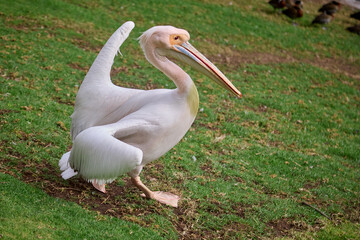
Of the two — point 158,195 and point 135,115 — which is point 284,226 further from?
point 135,115

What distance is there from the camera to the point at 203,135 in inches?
261

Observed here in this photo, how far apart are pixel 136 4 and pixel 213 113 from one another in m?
5.97

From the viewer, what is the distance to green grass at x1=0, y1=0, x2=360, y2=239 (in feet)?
14.0

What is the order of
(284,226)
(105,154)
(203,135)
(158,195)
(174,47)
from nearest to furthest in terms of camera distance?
(105,154)
(174,47)
(158,195)
(284,226)
(203,135)

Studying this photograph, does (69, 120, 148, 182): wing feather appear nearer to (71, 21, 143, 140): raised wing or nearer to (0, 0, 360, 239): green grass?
(0, 0, 360, 239): green grass

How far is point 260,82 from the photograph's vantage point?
375 inches

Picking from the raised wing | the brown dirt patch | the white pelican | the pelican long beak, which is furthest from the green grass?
the pelican long beak

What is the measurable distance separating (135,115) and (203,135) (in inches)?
107

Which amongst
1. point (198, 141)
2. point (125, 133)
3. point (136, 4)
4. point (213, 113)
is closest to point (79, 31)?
point (136, 4)

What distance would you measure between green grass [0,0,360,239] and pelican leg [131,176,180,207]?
0.10m

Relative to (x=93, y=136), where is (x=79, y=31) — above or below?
below

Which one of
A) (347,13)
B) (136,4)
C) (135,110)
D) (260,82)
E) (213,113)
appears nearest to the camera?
(135,110)

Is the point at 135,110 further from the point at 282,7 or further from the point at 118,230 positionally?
the point at 282,7

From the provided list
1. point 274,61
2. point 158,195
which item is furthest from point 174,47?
point 274,61
